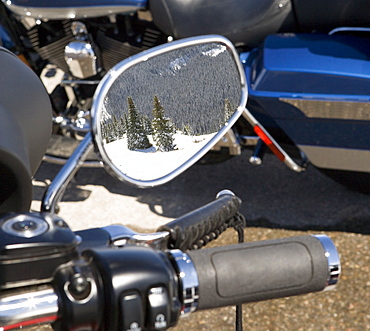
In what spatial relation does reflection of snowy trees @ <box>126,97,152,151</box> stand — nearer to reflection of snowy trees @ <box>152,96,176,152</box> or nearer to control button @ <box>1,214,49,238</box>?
reflection of snowy trees @ <box>152,96,176,152</box>

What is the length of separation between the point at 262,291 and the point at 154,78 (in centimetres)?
34

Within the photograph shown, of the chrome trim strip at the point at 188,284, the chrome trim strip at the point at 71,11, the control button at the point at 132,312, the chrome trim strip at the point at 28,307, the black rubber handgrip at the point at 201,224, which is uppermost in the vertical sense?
the chrome trim strip at the point at 28,307

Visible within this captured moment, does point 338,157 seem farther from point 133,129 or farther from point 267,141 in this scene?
point 133,129

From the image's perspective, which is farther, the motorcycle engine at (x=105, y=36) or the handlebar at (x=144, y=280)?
the motorcycle engine at (x=105, y=36)

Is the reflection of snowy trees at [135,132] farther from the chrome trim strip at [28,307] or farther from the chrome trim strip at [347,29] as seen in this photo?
the chrome trim strip at [347,29]

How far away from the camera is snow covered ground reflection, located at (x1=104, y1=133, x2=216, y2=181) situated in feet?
2.54

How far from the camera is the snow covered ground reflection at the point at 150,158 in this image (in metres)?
0.77

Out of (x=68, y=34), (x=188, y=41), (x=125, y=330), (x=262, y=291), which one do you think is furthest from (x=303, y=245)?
(x=68, y=34)

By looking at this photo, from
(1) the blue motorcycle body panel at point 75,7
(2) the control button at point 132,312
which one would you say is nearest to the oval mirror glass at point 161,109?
(2) the control button at point 132,312

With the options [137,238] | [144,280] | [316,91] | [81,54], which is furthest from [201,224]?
[81,54]

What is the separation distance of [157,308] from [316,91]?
5.75 ft

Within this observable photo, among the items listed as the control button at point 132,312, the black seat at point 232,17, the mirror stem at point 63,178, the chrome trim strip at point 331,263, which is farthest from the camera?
the black seat at point 232,17

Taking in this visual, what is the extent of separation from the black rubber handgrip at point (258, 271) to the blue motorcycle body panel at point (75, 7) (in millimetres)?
2137

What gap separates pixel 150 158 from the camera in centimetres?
79
